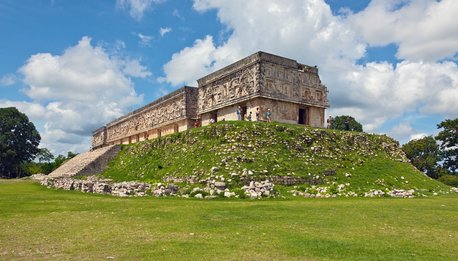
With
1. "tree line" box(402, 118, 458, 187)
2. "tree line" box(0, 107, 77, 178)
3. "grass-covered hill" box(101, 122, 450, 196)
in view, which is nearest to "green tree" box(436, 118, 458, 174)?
"tree line" box(402, 118, 458, 187)

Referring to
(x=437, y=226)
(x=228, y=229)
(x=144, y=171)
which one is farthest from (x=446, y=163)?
(x=228, y=229)

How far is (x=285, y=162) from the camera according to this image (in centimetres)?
2191

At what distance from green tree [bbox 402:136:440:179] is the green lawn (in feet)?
139

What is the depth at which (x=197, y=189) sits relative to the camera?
17.2m

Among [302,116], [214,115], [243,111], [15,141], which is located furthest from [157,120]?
[15,141]

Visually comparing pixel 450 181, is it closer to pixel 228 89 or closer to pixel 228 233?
pixel 228 89

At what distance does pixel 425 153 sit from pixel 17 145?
221 ft

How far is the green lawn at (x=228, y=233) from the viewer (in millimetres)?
6387

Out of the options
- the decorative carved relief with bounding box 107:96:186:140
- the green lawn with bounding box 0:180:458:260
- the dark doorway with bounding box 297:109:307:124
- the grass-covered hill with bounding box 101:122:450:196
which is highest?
the decorative carved relief with bounding box 107:96:186:140

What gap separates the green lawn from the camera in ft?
21.0

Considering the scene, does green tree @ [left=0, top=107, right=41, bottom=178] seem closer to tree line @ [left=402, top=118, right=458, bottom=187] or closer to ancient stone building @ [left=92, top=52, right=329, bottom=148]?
ancient stone building @ [left=92, top=52, right=329, bottom=148]

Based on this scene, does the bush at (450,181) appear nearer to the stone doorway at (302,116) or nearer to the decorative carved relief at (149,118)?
the stone doorway at (302,116)

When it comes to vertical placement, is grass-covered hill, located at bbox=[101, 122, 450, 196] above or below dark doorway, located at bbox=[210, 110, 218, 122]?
below

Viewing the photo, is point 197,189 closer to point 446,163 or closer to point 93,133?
point 446,163
